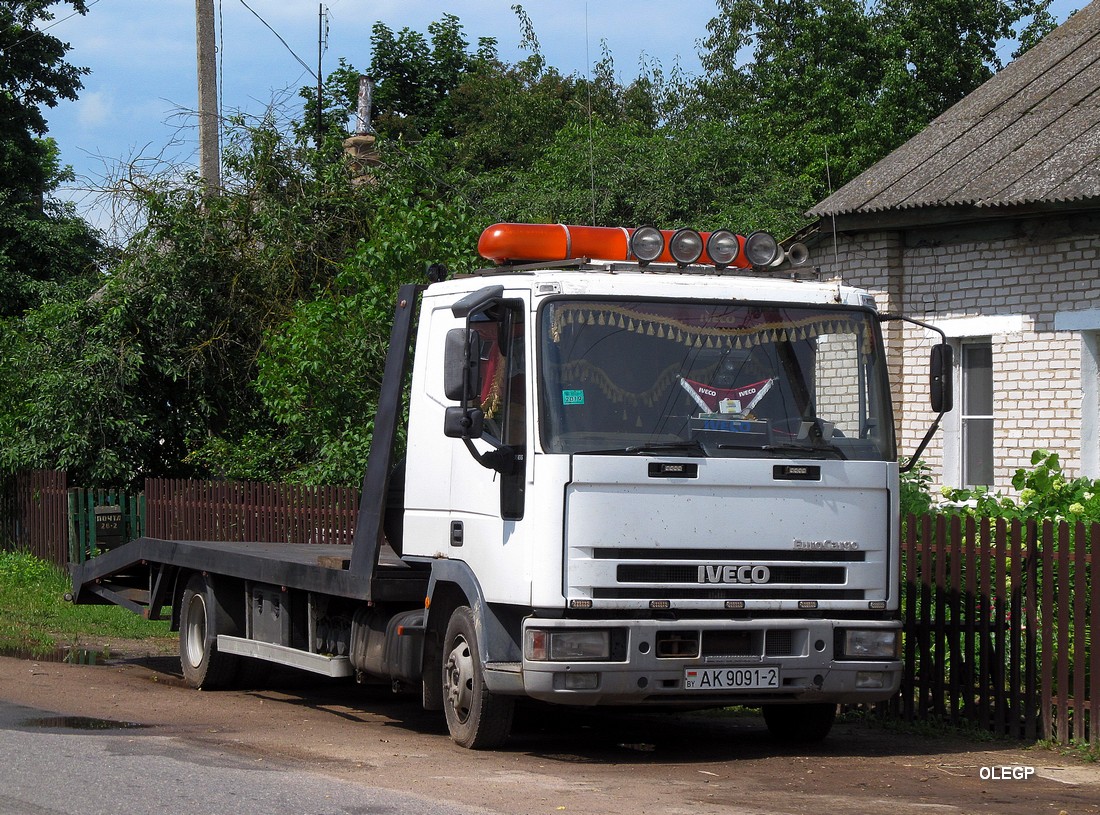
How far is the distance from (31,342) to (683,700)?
1455 cm

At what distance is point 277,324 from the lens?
19781 millimetres

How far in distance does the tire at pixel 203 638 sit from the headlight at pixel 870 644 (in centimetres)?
483

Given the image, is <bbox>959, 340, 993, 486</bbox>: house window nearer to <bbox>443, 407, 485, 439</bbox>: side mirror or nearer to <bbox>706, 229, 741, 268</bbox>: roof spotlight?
<bbox>706, 229, 741, 268</bbox>: roof spotlight

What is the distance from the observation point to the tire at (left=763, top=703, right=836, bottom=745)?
28.1 feet

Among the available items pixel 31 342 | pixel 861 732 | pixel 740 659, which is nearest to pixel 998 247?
pixel 861 732

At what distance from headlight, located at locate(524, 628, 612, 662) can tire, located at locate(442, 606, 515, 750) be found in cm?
46

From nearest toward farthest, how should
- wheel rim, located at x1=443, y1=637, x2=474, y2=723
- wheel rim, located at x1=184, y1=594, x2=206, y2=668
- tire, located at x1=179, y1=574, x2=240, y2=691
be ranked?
1. wheel rim, located at x1=443, y1=637, x2=474, y2=723
2. tire, located at x1=179, y1=574, x2=240, y2=691
3. wheel rim, located at x1=184, y1=594, x2=206, y2=668

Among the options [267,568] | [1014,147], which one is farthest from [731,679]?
[1014,147]

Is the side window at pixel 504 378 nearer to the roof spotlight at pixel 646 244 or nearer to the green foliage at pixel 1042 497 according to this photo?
the roof spotlight at pixel 646 244

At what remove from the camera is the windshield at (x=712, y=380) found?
7.44 metres

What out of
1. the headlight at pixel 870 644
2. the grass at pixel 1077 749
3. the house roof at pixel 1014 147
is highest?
the house roof at pixel 1014 147

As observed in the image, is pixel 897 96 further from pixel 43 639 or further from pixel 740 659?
pixel 740 659

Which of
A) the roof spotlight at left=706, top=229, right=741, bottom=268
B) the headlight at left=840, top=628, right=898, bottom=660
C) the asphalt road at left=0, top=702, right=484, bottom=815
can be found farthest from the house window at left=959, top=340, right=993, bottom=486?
the asphalt road at left=0, top=702, right=484, bottom=815

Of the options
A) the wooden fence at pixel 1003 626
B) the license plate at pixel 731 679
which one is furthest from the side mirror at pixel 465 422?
the wooden fence at pixel 1003 626
